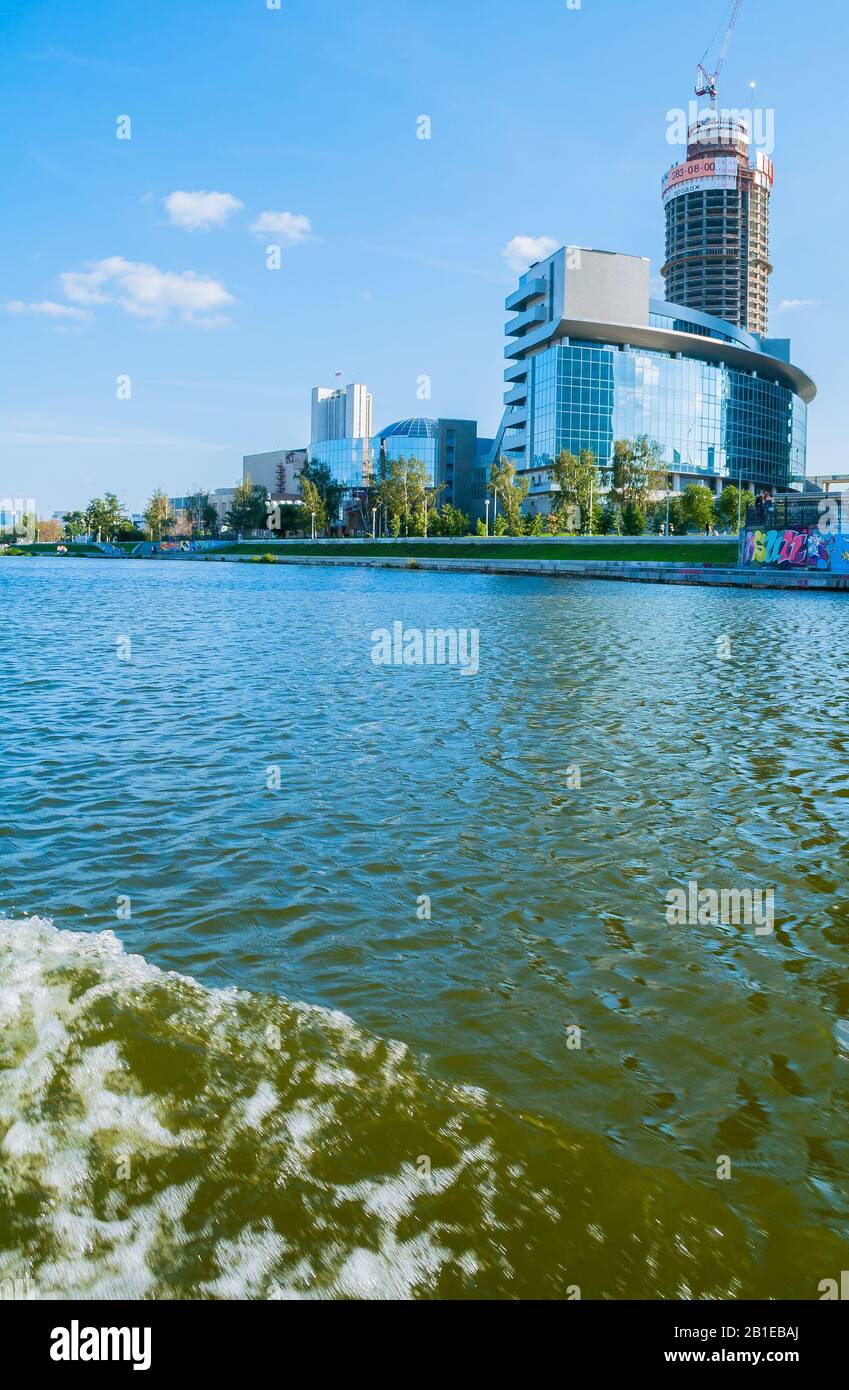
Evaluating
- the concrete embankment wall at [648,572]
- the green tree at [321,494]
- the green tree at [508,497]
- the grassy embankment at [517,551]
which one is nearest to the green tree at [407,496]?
the grassy embankment at [517,551]

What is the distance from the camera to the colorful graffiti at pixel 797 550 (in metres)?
63.9

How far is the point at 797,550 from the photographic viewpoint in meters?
67.1

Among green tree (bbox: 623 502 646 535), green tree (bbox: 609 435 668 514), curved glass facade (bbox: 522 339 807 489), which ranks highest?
curved glass facade (bbox: 522 339 807 489)

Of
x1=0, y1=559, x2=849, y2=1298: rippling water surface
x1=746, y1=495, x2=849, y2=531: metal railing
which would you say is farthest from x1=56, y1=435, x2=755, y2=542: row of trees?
x1=0, y1=559, x2=849, y2=1298: rippling water surface

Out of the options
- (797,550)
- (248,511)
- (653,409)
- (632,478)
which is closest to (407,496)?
(653,409)

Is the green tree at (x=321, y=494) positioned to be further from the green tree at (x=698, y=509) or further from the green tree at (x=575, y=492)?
the green tree at (x=698, y=509)

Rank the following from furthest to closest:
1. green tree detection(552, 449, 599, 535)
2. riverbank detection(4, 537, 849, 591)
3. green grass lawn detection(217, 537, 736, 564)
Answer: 1. green tree detection(552, 449, 599, 535)
2. green grass lawn detection(217, 537, 736, 564)
3. riverbank detection(4, 537, 849, 591)

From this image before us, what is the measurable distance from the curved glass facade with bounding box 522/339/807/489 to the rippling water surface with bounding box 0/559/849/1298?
12854cm

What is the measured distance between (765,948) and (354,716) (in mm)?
10497

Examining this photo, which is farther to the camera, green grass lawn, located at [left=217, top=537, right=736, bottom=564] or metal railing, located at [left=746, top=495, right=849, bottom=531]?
green grass lawn, located at [left=217, top=537, right=736, bottom=564]

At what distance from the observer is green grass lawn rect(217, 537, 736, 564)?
82.8m

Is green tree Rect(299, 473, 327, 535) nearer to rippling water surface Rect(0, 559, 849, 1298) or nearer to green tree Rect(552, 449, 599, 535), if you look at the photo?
green tree Rect(552, 449, 599, 535)

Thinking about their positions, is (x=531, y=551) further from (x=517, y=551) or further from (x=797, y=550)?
(x=797, y=550)

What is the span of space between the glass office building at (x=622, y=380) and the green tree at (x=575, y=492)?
21.5 m
